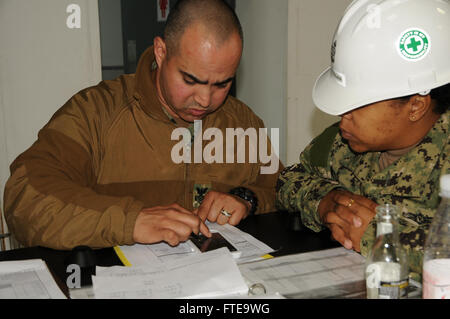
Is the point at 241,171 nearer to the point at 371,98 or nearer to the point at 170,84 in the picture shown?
the point at 170,84

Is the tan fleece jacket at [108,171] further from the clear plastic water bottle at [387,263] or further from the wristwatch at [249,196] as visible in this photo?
the clear plastic water bottle at [387,263]

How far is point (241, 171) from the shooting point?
193 cm

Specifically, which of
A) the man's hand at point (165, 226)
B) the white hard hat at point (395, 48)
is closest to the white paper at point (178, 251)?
the man's hand at point (165, 226)

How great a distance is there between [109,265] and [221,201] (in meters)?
0.46

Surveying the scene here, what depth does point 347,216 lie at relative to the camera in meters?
1.28

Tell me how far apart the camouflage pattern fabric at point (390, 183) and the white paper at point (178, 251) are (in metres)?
0.22

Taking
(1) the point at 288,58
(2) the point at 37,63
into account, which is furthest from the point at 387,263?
(1) the point at 288,58

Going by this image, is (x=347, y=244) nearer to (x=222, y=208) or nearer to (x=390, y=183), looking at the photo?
(x=390, y=183)

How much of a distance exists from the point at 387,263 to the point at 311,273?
0.24 meters

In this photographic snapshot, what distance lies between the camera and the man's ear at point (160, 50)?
170 centimetres

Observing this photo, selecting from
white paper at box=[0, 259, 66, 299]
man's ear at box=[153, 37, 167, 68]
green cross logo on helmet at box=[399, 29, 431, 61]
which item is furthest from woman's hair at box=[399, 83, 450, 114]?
white paper at box=[0, 259, 66, 299]

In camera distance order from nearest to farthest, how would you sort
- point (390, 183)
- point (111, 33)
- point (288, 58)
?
point (390, 183) → point (288, 58) → point (111, 33)

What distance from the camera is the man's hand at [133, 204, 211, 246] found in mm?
1268

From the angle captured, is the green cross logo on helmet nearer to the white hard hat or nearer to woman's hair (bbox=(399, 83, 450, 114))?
the white hard hat
